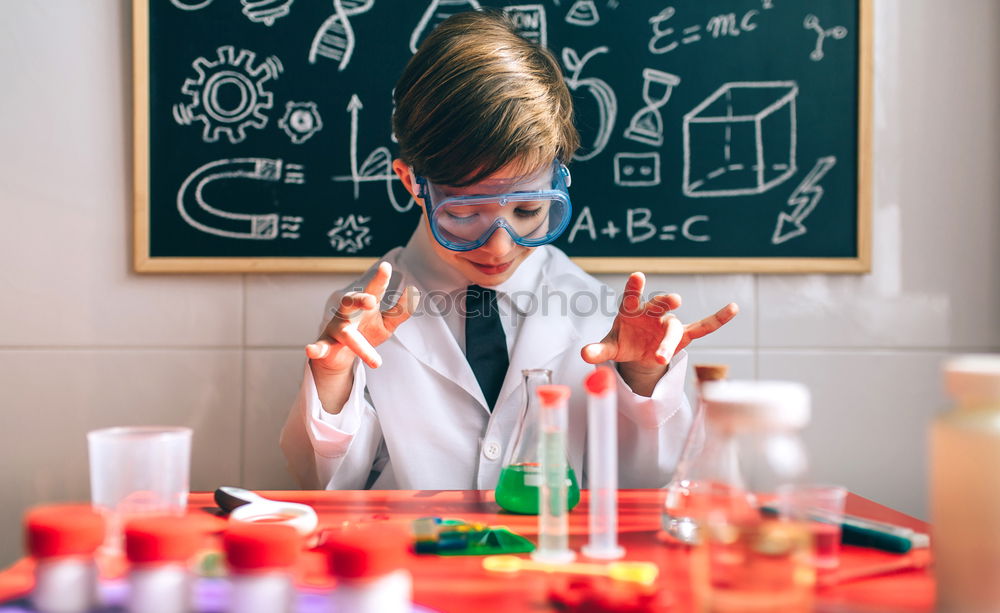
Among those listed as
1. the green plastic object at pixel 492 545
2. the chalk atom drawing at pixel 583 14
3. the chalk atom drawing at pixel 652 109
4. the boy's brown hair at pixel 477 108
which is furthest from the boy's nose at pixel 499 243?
the chalk atom drawing at pixel 583 14

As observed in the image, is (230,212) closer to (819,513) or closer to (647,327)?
(647,327)

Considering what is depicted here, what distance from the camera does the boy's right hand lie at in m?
1.20

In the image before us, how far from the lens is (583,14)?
1835 millimetres

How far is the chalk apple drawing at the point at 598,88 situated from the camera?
183 centimetres

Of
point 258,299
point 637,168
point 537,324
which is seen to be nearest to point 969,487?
point 537,324

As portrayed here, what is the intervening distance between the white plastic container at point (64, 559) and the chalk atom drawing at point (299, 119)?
131 cm

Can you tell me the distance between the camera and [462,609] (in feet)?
2.44

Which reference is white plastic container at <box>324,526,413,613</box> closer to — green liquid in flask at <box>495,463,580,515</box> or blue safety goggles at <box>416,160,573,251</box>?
green liquid in flask at <box>495,463,580,515</box>

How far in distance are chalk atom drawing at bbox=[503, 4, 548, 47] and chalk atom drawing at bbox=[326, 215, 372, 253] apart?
23.9 inches

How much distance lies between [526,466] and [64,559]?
0.60 meters

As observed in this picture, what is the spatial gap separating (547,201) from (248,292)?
889mm

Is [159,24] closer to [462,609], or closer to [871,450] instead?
[462,609]

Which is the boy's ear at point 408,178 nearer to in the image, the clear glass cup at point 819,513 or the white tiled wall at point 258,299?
the white tiled wall at point 258,299

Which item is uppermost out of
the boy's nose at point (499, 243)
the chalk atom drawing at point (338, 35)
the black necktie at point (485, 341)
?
the chalk atom drawing at point (338, 35)
